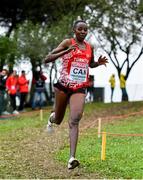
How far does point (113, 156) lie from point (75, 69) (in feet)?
7.55

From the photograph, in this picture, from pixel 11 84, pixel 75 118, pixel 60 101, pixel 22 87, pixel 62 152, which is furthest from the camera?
pixel 22 87

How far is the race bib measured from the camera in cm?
797

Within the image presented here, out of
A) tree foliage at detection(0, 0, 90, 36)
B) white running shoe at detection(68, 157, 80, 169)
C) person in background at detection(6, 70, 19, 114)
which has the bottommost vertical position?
white running shoe at detection(68, 157, 80, 169)

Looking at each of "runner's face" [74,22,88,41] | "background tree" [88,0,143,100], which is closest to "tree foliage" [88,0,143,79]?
"background tree" [88,0,143,100]

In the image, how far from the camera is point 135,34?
29422 millimetres

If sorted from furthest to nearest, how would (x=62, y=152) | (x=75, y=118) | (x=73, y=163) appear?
(x=62, y=152)
(x=75, y=118)
(x=73, y=163)

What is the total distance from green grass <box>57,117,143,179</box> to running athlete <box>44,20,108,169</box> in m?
0.81

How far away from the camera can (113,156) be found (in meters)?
9.59

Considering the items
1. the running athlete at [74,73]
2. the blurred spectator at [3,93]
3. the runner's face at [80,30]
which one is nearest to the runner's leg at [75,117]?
the running athlete at [74,73]

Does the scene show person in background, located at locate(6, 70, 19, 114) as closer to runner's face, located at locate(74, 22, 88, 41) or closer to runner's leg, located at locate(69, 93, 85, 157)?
runner's face, located at locate(74, 22, 88, 41)

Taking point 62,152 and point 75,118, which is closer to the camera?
point 75,118

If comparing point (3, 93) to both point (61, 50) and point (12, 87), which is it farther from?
point (61, 50)

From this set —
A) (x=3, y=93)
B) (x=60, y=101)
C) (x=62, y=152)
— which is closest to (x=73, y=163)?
(x=60, y=101)

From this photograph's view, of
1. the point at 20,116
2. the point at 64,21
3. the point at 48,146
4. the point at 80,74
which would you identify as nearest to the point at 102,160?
the point at 80,74
